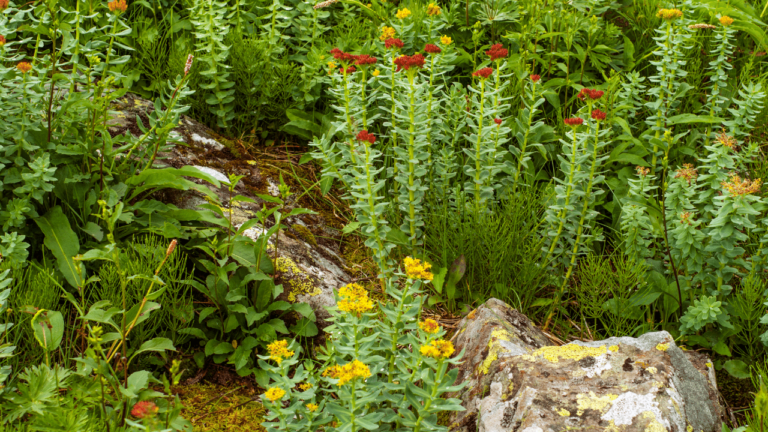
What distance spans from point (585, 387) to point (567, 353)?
178 millimetres

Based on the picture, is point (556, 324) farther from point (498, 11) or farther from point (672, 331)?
point (498, 11)

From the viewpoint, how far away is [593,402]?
6.68 ft

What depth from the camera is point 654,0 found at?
14.4 ft

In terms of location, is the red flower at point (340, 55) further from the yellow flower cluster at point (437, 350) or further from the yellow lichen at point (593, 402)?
the yellow lichen at point (593, 402)

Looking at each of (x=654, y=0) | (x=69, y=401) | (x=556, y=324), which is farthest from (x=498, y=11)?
(x=69, y=401)

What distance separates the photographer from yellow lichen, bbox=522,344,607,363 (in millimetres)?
2250

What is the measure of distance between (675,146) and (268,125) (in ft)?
8.58

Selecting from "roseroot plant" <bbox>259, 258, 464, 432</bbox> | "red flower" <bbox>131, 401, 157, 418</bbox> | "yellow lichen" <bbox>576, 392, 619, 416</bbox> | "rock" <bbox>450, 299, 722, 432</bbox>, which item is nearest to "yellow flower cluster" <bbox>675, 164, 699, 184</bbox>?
"rock" <bbox>450, 299, 722, 432</bbox>

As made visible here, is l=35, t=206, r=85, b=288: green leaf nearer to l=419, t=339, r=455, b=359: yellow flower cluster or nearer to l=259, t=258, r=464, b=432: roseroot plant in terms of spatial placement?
l=259, t=258, r=464, b=432: roseroot plant

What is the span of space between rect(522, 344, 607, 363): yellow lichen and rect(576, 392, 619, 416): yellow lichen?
7.7 inches

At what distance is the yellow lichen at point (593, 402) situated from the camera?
202 cm

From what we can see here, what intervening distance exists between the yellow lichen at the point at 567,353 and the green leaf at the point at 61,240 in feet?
6.34

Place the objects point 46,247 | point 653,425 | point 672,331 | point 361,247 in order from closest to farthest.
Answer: point 653,425 < point 46,247 < point 672,331 < point 361,247

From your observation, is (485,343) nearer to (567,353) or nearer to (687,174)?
(567,353)
